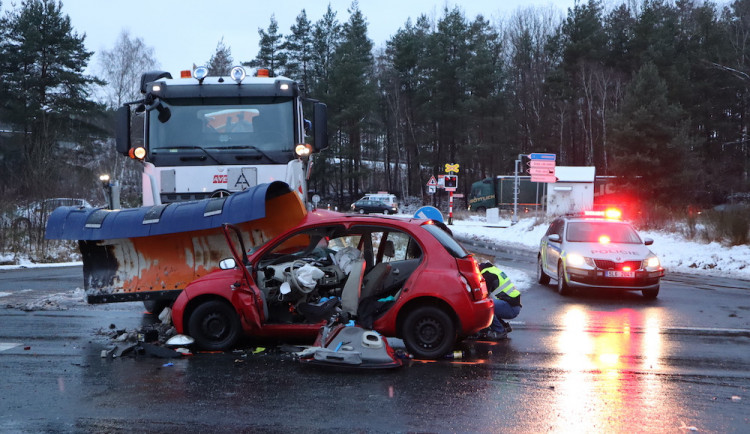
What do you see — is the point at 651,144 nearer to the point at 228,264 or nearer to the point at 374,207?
the point at 374,207

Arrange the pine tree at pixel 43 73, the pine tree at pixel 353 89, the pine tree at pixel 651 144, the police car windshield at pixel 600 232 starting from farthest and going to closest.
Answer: the pine tree at pixel 353 89 → the pine tree at pixel 651 144 → the pine tree at pixel 43 73 → the police car windshield at pixel 600 232

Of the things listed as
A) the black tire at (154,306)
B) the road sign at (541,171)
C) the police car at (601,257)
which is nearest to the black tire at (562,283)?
the police car at (601,257)

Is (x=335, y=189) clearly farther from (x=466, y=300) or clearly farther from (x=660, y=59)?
(x=466, y=300)

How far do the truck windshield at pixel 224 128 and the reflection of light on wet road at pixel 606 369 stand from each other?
192 inches

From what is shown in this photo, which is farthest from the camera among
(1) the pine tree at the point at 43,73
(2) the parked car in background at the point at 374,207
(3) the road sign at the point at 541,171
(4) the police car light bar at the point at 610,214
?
(2) the parked car in background at the point at 374,207

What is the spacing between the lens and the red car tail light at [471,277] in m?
7.29

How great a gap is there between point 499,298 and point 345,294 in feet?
7.44

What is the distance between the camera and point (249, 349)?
302 inches

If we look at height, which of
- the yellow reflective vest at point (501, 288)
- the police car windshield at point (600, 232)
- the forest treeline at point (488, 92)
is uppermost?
the forest treeline at point (488, 92)

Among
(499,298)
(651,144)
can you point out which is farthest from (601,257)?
(651,144)

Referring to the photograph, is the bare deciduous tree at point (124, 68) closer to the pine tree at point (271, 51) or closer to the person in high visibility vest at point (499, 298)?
the pine tree at point (271, 51)

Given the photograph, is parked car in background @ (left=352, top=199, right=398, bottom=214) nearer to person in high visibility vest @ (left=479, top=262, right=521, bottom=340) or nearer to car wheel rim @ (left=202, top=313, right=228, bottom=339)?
person in high visibility vest @ (left=479, top=262, right=521, bottom=340)

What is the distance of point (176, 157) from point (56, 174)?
14.4 m

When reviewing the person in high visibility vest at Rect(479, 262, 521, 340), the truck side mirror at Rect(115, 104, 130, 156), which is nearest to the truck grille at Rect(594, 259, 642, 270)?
the person in high visibility vest at Rect(479, 262, 521, 340)
